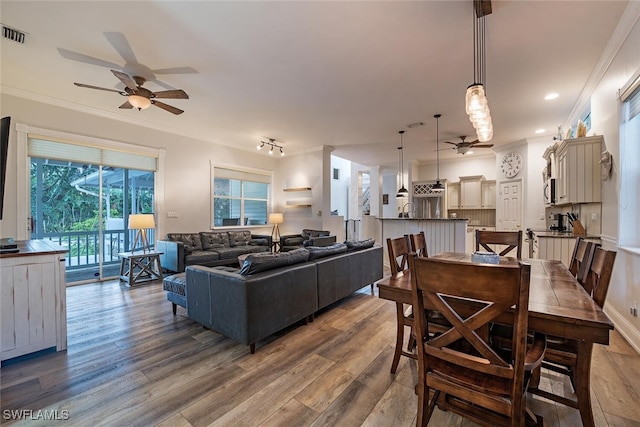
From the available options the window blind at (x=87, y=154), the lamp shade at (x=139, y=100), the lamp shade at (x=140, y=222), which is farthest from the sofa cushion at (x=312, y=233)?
the lamp shade at (x=139, y=100)

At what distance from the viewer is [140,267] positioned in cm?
490

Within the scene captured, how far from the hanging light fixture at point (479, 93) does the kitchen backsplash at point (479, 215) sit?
6.19m

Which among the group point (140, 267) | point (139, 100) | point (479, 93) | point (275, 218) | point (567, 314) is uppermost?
point (139, 100)

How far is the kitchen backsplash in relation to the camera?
792 centimetres

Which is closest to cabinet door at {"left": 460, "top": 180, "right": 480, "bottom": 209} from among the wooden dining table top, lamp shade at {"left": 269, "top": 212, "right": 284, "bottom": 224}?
lamp shade at {"left": 269, "top": 212, "right": 284, "bottom": 224}

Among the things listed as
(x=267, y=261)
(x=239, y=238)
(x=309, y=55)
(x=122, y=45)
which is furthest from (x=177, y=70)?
(x=239, y=238)

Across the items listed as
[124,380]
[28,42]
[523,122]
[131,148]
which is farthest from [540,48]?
[131,148]

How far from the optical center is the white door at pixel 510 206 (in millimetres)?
6445

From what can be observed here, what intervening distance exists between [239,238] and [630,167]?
629 cm

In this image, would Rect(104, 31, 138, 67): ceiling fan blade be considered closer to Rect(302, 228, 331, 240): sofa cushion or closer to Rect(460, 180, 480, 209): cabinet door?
Rect(302, 228, 331, 240): sofa cushion

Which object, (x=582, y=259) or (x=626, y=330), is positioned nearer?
(x=582, y=259)

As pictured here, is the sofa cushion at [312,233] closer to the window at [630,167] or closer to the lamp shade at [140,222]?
the lamp shade at [140,222]

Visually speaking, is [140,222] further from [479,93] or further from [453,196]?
[453,196]

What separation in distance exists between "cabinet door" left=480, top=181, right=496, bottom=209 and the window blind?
8.44m
